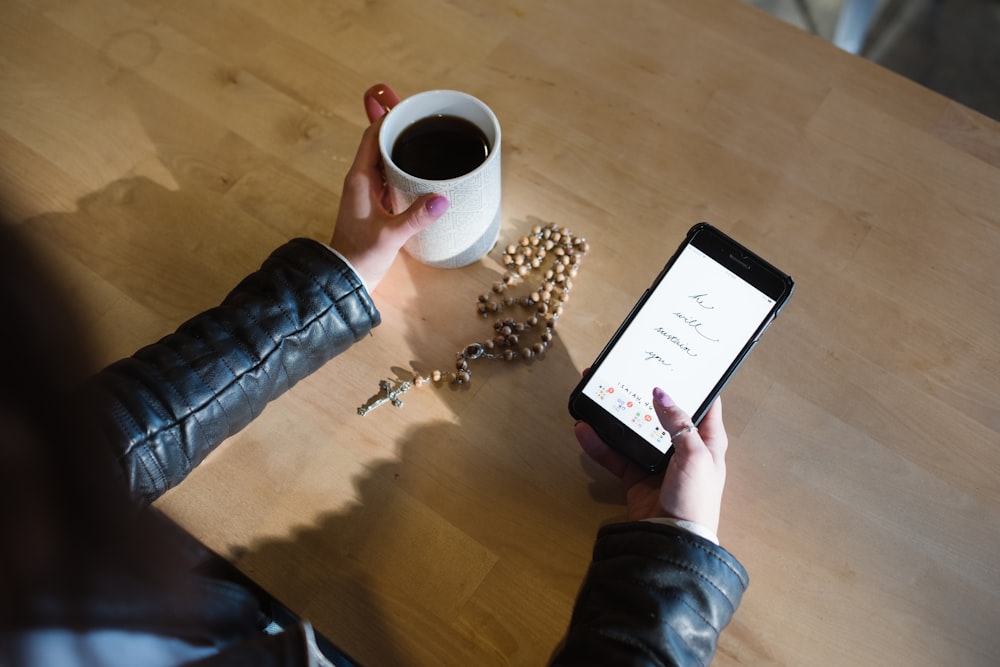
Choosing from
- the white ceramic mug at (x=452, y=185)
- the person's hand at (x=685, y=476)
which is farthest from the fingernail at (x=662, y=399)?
the white ceramic mug at (x=452, y=185)

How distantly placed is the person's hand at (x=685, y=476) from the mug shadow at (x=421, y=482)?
1.1 inches

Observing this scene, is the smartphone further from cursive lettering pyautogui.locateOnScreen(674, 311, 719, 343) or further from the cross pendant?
the cross pendant

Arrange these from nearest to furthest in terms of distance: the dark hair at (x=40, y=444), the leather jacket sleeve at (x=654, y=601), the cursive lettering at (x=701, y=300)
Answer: the dark hair at (x=40, y=444) → the leather jacket sleeve at (x=654, y=601) → the cursive lettering at (x=701, y=300)

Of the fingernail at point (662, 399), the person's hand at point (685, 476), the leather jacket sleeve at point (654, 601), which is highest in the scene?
the fingernail at point (662, 399)

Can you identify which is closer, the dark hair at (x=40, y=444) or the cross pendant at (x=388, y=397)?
the dark hair at (x=40, y=444)

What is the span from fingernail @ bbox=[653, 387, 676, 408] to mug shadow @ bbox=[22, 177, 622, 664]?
96mm

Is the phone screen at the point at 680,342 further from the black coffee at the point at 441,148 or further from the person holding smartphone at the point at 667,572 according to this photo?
the black coffee at the point at 441,148

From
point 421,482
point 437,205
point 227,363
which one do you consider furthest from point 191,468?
point 437,205

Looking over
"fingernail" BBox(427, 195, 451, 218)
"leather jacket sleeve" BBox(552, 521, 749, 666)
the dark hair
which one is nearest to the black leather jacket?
"leather jacket sleeve" BBox(552, 521, 749, 666)

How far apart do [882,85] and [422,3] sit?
538 mm

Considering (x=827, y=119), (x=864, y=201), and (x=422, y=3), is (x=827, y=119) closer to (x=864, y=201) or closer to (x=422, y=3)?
(x=864, y=201)

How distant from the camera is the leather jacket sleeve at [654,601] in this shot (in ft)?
1.90

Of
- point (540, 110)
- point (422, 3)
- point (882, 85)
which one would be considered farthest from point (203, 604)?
point (882, 85)

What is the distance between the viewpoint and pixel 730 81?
34.0 inches
